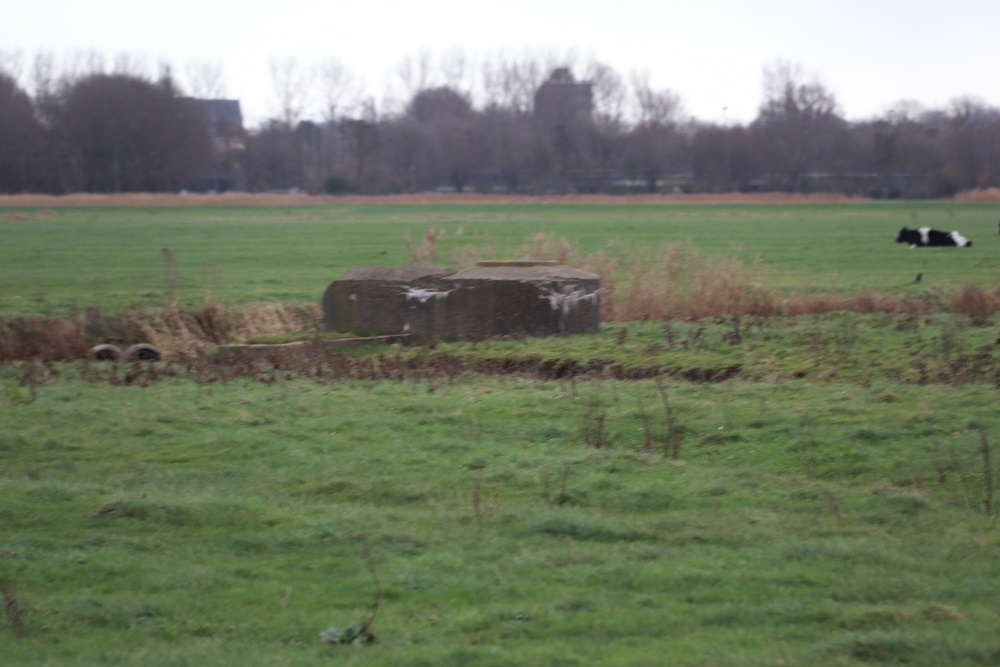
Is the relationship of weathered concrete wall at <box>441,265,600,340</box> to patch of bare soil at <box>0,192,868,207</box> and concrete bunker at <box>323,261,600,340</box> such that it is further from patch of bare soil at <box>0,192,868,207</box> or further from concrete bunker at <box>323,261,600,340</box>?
patch of bare soil at <box>0,192,868,207</box>

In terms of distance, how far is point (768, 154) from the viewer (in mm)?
109938

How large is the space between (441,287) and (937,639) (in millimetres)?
11130

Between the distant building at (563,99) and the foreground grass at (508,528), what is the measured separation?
112129 mm

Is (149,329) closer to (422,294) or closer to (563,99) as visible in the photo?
(422,294)

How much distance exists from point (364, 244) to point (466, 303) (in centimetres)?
2304

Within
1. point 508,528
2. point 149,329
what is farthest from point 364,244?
point 508,528

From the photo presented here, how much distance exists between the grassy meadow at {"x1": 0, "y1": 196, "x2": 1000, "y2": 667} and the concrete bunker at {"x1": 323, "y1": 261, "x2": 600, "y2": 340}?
0.67 meters

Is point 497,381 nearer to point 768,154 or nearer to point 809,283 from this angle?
point 809,283

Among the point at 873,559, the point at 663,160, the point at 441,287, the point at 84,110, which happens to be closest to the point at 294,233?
the point at 441,287

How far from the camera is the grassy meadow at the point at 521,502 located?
212 inches

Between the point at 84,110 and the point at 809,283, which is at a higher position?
the point at 84,110

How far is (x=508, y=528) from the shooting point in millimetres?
6984

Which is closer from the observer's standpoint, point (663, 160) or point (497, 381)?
point (497, 381)

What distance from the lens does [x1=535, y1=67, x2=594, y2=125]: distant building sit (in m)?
122
